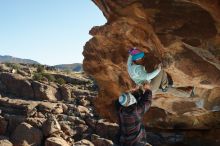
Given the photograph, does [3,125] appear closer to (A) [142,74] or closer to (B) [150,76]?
(B) [150,76]

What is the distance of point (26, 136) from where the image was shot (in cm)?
2777

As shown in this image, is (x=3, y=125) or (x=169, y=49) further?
(x=3, y=125)

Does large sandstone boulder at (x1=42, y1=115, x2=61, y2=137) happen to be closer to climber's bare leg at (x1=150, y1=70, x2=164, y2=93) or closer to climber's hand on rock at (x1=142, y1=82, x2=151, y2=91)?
climber's bare leg at (x1=150, y1=70, x2=164, y2=93)

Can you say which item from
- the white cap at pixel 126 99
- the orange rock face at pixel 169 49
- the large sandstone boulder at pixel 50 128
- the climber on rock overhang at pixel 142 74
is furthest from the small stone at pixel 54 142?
the white cap at pixel 126 99

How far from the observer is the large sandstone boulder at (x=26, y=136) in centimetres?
2741

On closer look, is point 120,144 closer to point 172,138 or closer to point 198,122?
point 198,122

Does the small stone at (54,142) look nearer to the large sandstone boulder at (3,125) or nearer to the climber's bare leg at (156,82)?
the large sandstone boulder at (3,125)

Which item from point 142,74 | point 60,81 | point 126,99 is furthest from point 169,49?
point 60,81

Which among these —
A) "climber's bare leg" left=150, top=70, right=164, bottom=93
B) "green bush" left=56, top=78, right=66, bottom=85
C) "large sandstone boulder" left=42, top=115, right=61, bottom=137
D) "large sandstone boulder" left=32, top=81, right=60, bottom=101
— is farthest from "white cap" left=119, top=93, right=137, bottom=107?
"green bush" left=56, top=78, right=66, bottom=85

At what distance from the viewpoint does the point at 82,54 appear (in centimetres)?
1144

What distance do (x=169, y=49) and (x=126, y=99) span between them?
2689 millimetres

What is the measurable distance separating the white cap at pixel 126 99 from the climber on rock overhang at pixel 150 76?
78 cm

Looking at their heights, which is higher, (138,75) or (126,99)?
(138,75)

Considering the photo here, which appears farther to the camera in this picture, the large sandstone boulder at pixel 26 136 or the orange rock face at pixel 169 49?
the large sandstone boulder at pixel 26 136
